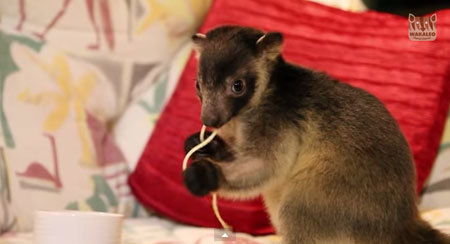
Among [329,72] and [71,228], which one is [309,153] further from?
[329,72]

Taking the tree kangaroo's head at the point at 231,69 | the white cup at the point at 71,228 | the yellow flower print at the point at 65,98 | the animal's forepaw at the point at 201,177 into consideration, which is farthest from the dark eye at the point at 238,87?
the yellow flower print at the point at 65,98

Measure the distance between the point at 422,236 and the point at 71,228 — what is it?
1.86ft

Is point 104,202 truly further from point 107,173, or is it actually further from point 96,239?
point 96,239

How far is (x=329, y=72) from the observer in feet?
4.97

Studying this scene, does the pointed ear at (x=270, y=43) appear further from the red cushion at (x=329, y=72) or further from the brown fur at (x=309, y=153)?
the red cushion at (x=329, y=72)

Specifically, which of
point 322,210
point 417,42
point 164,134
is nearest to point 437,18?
point 417,42

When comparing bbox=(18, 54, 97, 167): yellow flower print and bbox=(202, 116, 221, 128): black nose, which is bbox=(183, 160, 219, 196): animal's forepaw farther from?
bbox=(18, 54, 97, 167): yellow flower print

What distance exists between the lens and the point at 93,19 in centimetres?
166

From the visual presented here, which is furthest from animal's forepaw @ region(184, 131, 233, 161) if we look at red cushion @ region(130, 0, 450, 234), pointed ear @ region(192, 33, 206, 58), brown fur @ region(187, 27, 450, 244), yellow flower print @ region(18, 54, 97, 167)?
yellow flower print @ region(18, 54, 97, 167)

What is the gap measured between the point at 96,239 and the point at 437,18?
2.87 ft

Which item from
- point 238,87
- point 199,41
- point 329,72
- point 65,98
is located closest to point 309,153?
point 238,87

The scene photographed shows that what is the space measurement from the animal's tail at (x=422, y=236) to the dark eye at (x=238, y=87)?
1.16 feet

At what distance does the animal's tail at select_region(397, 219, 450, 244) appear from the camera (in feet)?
3.24

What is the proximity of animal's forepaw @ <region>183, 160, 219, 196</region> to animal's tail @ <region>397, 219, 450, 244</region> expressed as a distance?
0.32 m
